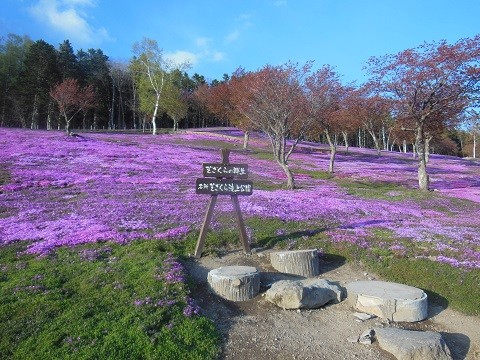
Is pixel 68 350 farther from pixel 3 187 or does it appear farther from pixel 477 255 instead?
pixel 3 187

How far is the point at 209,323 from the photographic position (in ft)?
27.4

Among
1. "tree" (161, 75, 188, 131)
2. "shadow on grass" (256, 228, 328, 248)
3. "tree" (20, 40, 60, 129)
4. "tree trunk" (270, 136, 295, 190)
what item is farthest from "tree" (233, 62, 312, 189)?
"tree" (20, 40, 60, 129)

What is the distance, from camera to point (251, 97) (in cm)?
4684

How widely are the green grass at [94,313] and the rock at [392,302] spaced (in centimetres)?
388

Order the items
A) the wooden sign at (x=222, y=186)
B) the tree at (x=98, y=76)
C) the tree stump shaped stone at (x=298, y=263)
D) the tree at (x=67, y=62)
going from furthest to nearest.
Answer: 1. the tree at (x=98, y=76)
2. the tree at (x=67, y=62)
3. the wooden sign at (x=222, y=186)
4. the tree stump shaped stone at (x=298, y=263)

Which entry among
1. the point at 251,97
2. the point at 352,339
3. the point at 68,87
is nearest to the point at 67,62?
the point at 68,87

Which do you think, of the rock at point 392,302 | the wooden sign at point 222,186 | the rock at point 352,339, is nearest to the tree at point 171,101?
the wooden sign at point 222,186

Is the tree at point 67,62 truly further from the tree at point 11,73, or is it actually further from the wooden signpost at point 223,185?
the wooden signpost at point 223,185

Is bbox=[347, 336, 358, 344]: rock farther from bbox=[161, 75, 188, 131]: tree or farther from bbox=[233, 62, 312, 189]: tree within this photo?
bbox=[161, 75, 188, 131]: tree

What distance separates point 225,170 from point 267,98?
17.7 meters

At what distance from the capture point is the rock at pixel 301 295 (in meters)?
9.48

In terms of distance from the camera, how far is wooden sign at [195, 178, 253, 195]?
12.4 m

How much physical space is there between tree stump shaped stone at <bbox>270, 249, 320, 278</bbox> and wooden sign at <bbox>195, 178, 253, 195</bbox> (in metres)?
2.57

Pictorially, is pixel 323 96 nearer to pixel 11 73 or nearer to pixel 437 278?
pixel 437 278
